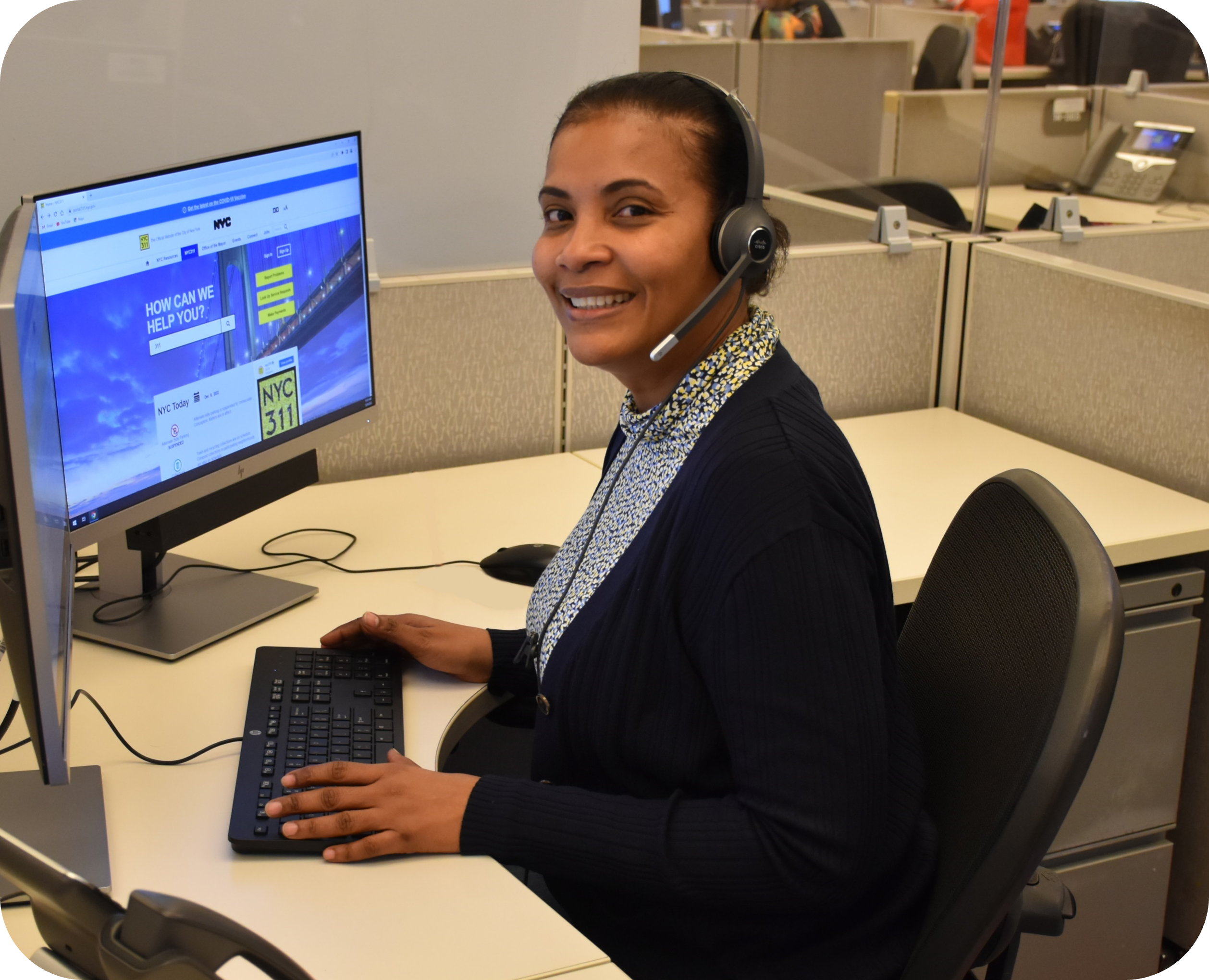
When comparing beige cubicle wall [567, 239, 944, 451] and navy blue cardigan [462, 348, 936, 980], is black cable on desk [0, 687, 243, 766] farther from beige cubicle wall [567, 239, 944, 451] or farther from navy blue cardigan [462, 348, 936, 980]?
beige cubicle wall [567, 239, 944, 451]

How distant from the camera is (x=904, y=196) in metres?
2.91

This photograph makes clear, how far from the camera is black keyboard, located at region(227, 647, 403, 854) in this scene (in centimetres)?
91

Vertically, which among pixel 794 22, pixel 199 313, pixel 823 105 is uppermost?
pixel 794 22

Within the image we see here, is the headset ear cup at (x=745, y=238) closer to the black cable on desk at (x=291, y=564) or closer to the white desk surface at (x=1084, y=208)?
the black cable on desk at (x=291, y=564)

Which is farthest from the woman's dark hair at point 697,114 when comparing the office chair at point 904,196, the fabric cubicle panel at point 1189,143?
the fabric cubicle panel at point 1189,143

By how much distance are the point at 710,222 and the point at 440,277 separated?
2.53 feet

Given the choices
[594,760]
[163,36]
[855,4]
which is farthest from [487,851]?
[855,4]

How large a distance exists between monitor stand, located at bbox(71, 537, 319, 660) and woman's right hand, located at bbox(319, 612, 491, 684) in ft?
0.45

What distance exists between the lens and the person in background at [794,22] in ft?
15.1

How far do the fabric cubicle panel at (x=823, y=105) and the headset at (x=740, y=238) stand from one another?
3218 mm

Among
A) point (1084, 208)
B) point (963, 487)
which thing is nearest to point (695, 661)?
point (963, 487)

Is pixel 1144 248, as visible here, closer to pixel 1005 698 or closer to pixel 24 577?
pixel 1005 698

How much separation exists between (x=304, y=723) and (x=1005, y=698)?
57cm

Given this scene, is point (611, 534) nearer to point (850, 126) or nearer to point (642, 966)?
point (642, 966)
